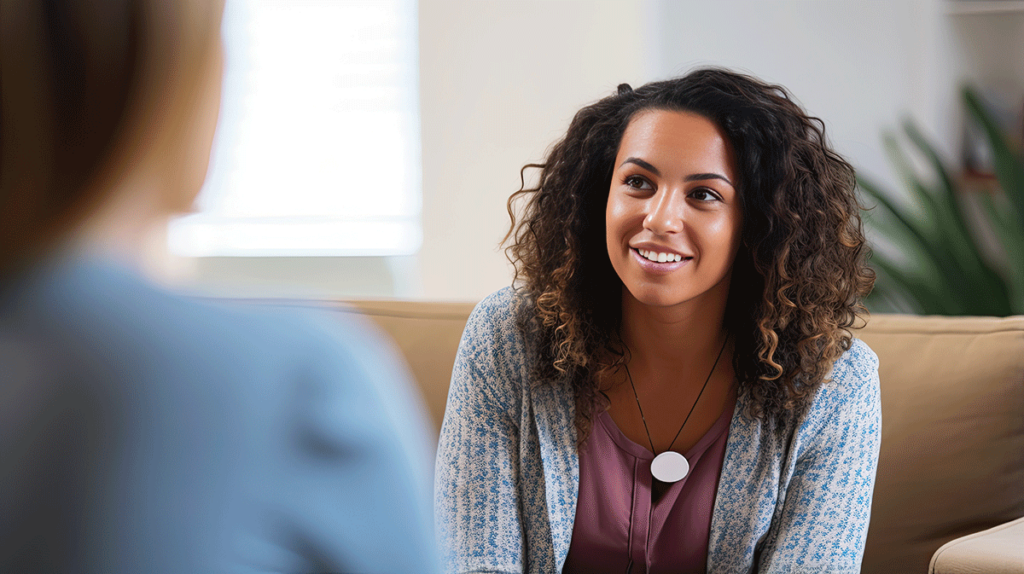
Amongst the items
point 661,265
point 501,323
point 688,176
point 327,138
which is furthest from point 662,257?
point 327,138

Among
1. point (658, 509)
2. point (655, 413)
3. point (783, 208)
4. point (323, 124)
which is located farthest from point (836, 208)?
point (323, 124)

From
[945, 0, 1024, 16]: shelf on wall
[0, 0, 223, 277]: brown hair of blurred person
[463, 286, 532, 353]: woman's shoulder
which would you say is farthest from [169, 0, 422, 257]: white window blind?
[0, 0, 223, 277]: brown hair of blurred person

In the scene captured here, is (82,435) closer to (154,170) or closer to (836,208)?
(154,170)

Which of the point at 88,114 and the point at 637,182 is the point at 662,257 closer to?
the point at 637,182

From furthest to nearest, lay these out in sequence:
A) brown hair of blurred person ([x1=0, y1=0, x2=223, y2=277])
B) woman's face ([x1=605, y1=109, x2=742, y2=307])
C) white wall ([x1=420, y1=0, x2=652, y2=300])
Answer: white wall ([x1=420, y1=0, x2=652, y2=300]) < woman's face ([x1=605, y1=109, x2=742, y2=307]) < brown hair of blurred person ([x1=0, y1=0, x2=223, y2=277])

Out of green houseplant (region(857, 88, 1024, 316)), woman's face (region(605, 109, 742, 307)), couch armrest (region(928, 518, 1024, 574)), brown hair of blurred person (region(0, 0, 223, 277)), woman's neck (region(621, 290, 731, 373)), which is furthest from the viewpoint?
green houseplant (region(857, 88, 1024, 316))

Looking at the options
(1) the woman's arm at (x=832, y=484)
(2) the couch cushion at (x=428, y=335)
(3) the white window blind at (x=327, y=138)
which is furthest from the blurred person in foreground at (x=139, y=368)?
(3) the white window blind at (x=327, y=138)

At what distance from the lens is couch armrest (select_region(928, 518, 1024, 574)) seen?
1.07m

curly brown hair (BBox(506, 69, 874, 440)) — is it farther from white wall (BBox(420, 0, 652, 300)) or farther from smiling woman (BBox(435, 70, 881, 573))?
white wall (BBox(420, 0, 652, 300))

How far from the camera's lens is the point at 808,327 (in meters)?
1.22

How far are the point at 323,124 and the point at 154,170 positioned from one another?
239 cm

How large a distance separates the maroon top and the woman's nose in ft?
0.95

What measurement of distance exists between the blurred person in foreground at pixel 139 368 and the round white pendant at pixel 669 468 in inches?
37.6

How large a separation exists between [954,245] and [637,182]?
123 cm
